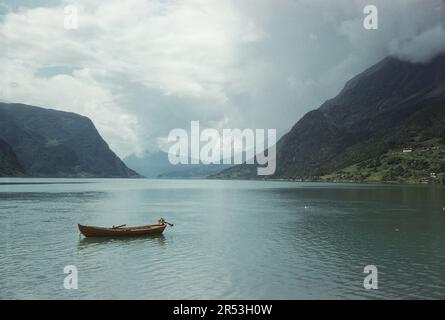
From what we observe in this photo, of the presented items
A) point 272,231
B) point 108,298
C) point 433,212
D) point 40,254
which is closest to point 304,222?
point 272,231

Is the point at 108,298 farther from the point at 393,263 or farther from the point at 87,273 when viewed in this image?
the point at 393,263

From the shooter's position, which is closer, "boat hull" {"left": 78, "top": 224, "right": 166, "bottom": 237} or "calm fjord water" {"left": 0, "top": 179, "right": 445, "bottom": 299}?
"calm fjord water" {"left": 0, "top": 179, "right": 445, "bottom": 299}

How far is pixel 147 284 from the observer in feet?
140

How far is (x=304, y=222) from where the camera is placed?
98.1 meters

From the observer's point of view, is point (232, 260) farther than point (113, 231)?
No

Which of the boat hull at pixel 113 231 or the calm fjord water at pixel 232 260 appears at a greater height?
the boat hull at pixel 113 231

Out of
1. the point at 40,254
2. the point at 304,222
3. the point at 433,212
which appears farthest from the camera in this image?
the point at 433,212

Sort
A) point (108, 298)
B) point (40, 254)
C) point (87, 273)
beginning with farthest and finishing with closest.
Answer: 1. point (40, 254)
2. point (87, 273)
3. point (108, 298)

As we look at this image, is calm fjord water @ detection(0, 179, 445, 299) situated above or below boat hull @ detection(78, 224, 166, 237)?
below

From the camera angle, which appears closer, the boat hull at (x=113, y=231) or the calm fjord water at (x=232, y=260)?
the calm fjord water at (x=232, y=260)

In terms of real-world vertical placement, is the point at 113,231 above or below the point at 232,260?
above
